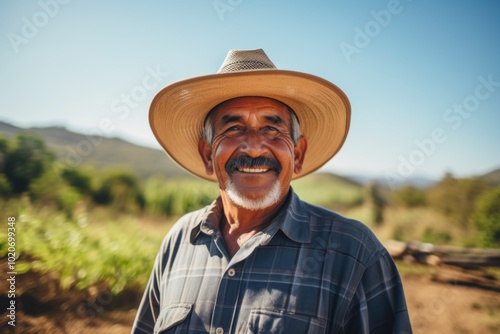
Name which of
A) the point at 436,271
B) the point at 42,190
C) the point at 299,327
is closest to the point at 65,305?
the point at 42,190

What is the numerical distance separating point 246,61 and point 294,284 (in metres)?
1.32

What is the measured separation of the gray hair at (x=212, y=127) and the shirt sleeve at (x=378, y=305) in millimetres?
913

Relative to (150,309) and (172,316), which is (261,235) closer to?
(172,316)

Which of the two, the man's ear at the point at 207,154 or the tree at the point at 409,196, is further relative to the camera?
the tree at the point at 409,196

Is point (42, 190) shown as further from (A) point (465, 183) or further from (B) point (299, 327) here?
(A) point (465, 183)

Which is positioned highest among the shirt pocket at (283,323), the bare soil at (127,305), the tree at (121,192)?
the shirt pocket at (283,323)

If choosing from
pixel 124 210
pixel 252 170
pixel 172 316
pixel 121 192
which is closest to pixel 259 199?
pixel 252 170

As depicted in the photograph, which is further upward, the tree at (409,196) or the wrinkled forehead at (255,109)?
the wrinkled forehead at (255,109)

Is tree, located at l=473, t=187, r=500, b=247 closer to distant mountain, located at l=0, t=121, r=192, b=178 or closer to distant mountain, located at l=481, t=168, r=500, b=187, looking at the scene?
distant mountain, located at l=481, t=168, r=500, b=187

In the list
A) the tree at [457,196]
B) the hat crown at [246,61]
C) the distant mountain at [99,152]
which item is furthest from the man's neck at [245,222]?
the tree at [457,196]

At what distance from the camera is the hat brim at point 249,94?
78.6 inches

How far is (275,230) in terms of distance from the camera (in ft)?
5.81

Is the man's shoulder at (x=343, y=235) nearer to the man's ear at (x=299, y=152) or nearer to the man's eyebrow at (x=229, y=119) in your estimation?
the man's ear at (x=299, y=152)

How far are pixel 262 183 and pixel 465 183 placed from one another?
7.95m
